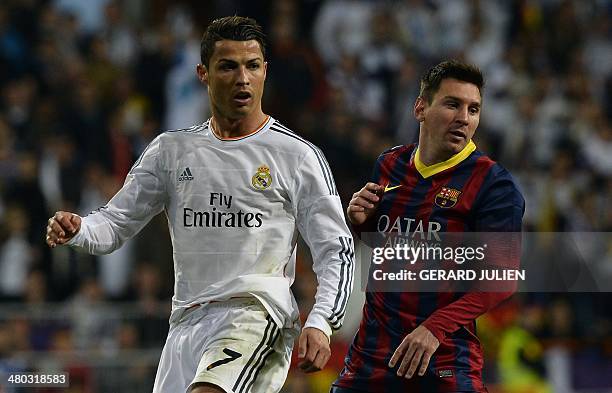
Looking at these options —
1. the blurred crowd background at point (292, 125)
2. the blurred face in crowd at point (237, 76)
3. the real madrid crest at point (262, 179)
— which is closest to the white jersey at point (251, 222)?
the real madrid crest at point (262, 179)

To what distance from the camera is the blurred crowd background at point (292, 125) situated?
10180 millimetres

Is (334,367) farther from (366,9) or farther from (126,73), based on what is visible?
(366,9)

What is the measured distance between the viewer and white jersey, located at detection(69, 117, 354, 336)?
17.3 ft

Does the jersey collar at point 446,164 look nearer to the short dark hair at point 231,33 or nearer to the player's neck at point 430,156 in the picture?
the player's neck at point 430,156

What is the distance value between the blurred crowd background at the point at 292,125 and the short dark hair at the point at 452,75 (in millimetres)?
4418

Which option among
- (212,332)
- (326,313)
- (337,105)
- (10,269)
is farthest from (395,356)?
(337,105)

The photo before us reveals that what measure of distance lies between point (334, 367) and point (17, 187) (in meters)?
3.26

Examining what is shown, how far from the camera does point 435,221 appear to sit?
5.38m

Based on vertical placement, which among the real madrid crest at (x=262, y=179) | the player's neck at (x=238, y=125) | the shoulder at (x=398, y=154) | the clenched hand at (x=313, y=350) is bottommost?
the clenched hand at (x=313, y=350)

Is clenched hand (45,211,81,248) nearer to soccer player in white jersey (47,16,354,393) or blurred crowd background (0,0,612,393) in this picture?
soccer player in white jersey (47,16,354,393)

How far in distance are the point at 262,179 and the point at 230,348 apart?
756 mm

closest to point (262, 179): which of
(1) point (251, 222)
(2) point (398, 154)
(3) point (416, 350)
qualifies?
(1) point (251, 222)

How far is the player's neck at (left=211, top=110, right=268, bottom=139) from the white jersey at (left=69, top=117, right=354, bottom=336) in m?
0.03

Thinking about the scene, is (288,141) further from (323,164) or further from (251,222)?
(251,222)
